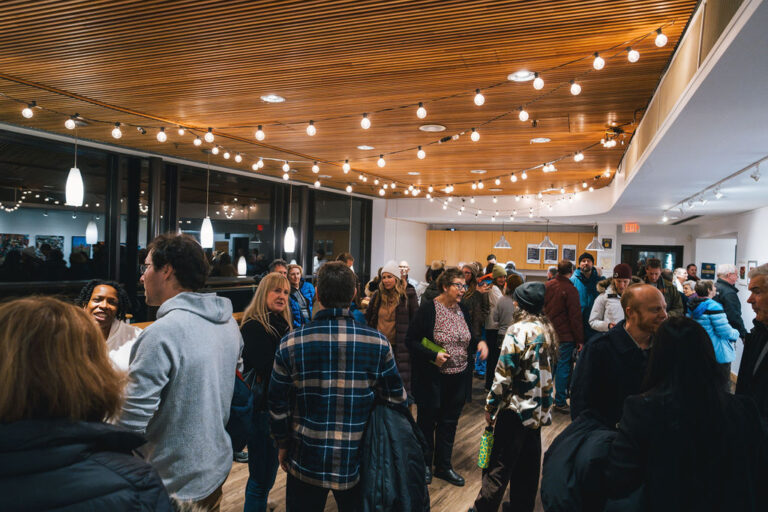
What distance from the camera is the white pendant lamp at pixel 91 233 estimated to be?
7.07 metres

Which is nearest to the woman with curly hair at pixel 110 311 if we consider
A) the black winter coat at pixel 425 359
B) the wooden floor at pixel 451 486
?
the wooden floor at pixel 451 486

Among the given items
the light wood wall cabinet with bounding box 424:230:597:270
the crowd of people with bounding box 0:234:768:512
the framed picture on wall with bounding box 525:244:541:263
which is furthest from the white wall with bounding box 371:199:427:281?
the crowd of people with bounding box 0:234:768:512

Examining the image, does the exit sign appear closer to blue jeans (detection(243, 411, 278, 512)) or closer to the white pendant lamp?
the white pendant lamp

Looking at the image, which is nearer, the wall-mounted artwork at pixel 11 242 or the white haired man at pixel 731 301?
the white haired man at pixel 731 301

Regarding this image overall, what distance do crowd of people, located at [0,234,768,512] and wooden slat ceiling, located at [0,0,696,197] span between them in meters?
1.60

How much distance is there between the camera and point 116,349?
101 inches

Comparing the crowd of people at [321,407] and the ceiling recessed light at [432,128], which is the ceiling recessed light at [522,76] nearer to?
the ceiling recessed light at [432,128]

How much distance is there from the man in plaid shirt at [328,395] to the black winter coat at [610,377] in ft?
2.53

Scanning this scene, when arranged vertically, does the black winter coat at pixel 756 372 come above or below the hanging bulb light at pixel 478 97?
below

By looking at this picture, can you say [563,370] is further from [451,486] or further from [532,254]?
[532,254]

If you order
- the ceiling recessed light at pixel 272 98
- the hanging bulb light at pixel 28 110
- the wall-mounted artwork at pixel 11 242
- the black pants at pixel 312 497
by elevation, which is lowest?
the black pants at pixel 312 497

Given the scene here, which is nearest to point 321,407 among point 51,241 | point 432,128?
point 432,128

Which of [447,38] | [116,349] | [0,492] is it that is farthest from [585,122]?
[0,492]

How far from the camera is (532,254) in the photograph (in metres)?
13.4
